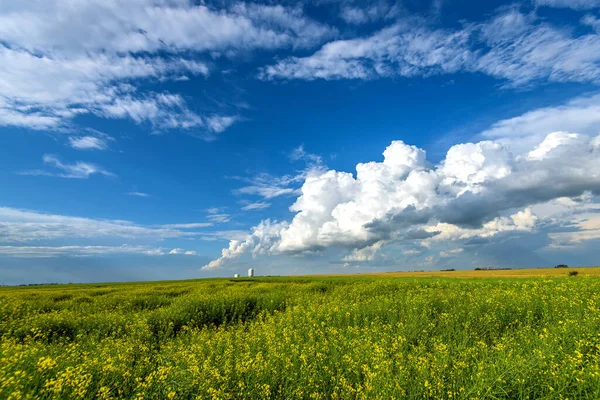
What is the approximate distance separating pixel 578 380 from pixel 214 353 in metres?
8.27

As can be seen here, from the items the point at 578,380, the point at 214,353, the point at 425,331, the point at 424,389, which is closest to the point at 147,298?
the point at 214,353

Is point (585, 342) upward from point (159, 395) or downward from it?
upward

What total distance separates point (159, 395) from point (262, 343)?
370 centimetres

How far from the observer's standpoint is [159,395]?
20.6 feet

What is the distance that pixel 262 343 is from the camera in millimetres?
9531

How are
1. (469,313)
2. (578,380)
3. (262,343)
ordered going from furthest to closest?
(469,313), (262,343), (578,380)

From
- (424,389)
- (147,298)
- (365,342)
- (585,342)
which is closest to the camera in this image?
(424,389)

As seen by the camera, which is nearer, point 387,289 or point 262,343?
point 262,343

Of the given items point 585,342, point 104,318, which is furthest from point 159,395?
point 104,318

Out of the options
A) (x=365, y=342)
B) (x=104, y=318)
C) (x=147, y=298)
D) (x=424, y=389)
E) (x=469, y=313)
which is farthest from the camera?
(x=147, y=298)

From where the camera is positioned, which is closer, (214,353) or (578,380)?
(578,380)

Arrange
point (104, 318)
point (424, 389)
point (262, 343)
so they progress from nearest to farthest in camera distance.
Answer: point (424, 389) → point (262, 343) → point (104, 318)

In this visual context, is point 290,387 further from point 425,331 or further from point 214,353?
point 425,331

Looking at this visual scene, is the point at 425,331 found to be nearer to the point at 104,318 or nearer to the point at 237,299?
the point at 237,299
